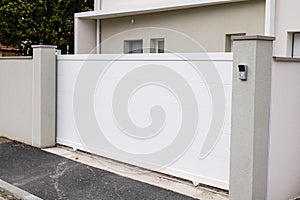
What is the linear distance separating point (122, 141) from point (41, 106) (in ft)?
7.54

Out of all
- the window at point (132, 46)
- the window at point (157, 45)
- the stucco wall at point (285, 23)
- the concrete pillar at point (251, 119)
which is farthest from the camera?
the window at point (132, 46)

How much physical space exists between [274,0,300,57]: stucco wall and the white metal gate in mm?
3484

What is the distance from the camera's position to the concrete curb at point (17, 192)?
19.1ft

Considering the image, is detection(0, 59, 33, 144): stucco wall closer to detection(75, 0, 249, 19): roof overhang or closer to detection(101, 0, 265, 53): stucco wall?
detection(75, 0, 249, 19): roof overhang

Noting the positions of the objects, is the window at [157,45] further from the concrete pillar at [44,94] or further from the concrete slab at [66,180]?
the concrete slab at [66,180]

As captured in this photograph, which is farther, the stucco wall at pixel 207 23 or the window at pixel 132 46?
the window at pixel 132 46

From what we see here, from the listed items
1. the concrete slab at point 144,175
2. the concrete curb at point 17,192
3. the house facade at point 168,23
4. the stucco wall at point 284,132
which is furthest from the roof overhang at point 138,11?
the concrete curb at point 17,192

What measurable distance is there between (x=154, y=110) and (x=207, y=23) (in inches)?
177

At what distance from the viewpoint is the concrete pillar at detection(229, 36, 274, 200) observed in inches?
192

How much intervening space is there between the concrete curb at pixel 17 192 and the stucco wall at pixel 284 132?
3234 mm

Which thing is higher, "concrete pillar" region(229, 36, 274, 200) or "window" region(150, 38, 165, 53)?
"window" region(150, 38, 165, 53)

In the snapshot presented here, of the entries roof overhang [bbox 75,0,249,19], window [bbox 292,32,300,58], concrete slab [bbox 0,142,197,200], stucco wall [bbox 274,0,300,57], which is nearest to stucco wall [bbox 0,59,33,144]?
concrete slab [bbox 0,142,197,200]

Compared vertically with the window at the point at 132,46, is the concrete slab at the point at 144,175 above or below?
below

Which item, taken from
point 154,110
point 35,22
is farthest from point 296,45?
point 35,22
